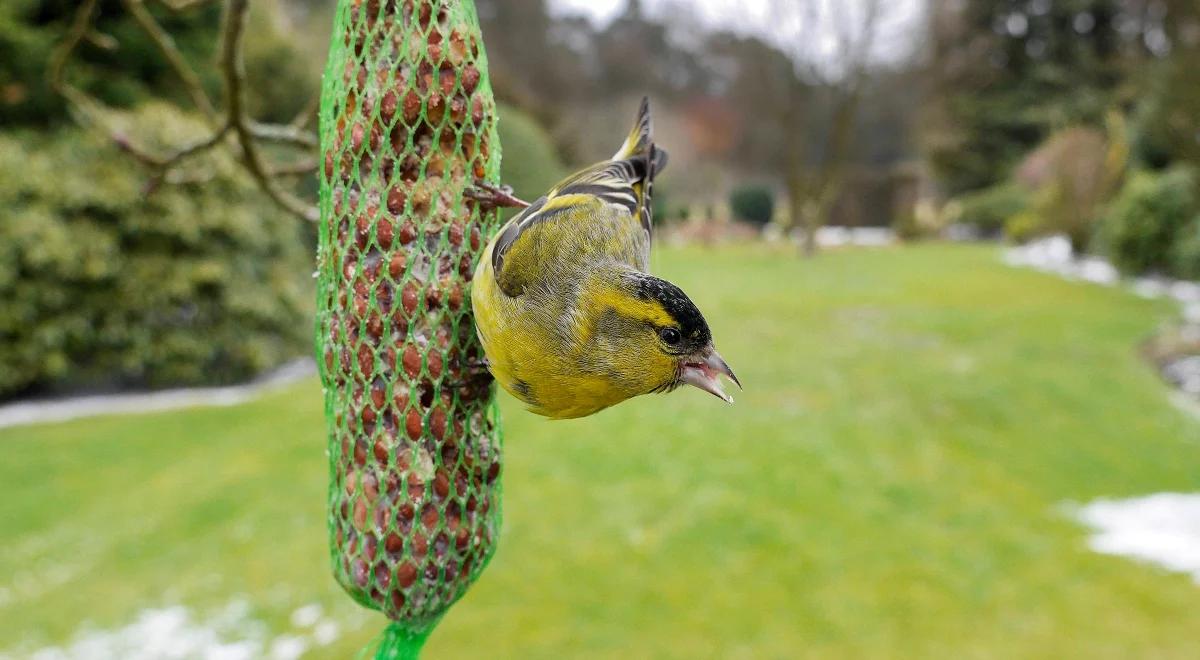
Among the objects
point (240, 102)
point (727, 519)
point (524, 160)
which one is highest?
point (240, 102)

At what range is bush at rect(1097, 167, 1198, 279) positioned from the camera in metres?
12.5

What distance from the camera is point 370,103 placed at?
1.47m

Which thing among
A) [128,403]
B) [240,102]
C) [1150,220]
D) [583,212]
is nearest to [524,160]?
[128,403]

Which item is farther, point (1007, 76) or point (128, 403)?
point (1007, 76)

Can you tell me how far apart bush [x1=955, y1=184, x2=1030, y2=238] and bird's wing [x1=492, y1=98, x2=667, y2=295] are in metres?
23.9

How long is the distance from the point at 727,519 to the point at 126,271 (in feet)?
18.1

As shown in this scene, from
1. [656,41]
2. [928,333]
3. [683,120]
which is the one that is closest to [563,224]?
[928,333]

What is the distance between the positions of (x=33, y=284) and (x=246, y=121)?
577 cm

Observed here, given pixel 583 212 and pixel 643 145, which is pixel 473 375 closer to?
pixel 583 212

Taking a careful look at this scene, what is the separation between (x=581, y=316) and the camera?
1.25 meters

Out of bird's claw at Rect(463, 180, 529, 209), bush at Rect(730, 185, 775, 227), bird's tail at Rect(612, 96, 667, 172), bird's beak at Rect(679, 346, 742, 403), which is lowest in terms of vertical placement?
bush at Rect(730, 185, 775, 227)

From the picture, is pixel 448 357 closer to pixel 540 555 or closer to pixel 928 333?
pixel 540 555

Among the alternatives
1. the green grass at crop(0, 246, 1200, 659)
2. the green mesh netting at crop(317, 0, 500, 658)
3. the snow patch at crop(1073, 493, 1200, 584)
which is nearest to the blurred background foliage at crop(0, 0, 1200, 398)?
the green mesh netting at crop(317, 0, 500, 658)

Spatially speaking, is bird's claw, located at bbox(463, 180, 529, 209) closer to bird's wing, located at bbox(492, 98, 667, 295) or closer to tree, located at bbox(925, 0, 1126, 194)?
bird's wing, located at bbox(492, 98, 667, 295)
